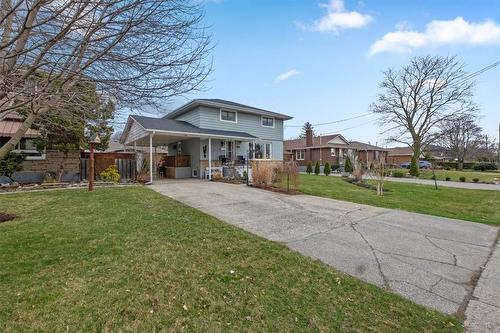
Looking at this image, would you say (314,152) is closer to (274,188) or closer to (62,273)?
(274,188)

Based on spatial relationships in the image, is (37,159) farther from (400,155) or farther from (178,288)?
(400,155)

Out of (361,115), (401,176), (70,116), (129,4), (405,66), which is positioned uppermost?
(405,66)

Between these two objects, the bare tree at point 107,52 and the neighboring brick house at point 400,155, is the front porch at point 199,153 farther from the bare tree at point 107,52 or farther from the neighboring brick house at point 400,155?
the neighboring brick house at point 400,155

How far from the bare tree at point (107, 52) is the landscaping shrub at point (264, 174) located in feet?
30.1

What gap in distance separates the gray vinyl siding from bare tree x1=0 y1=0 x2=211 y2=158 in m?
14.5

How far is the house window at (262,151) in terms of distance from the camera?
20.8 metres

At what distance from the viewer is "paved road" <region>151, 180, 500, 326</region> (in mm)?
3543

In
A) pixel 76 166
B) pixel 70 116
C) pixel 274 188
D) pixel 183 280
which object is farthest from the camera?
pixel 76 166

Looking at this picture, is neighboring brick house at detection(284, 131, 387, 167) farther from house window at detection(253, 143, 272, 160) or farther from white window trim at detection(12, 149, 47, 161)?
white window trim at detection(12, 149, 47, 161)

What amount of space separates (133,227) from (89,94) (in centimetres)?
273

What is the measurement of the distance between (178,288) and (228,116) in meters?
17.2

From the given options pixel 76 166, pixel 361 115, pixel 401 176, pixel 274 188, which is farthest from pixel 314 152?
pixel 76 166

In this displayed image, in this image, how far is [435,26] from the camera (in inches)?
529

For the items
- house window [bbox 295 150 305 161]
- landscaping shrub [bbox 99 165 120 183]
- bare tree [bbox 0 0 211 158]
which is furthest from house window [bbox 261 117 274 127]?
house window [bbox 295 150 305 161]
